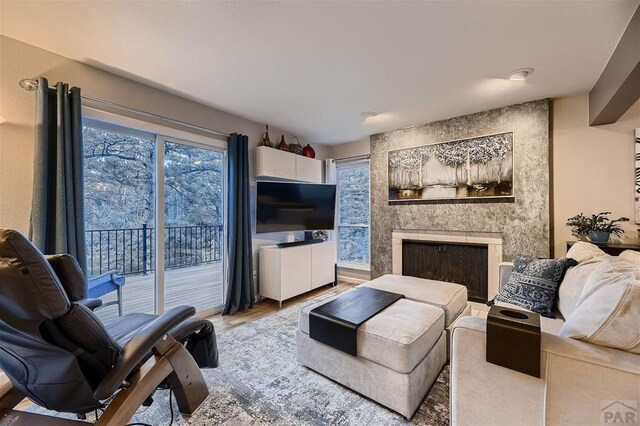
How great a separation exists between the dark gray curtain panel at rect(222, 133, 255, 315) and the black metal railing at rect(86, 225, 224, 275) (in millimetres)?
235

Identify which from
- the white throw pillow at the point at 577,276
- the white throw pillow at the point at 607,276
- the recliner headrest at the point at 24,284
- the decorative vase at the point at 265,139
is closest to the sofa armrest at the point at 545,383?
the white throw pillow at the point at 607,276

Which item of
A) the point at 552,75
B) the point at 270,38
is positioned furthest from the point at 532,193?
the point at 270,38

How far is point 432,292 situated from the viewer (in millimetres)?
2326

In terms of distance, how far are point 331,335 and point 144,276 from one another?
211 cm

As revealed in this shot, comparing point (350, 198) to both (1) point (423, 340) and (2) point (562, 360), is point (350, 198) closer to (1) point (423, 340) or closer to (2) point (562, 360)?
(1) point (423, 340)

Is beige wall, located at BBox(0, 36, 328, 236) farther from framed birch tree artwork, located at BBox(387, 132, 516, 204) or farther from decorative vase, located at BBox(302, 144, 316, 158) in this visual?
framed birch tree artwork, located at BBox(387, 132, 516, 204)

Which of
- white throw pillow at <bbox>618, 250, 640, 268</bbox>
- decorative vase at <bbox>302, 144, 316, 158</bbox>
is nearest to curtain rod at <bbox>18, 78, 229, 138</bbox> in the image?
decorative vase at <bbox>302, 144, 316, 158</bbox>

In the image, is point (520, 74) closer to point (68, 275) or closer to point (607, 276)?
point (607, 276)

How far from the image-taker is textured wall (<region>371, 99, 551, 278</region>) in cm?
294

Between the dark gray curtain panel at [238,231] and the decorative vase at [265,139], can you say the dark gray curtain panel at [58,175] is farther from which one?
the decorative vase at [265,139]

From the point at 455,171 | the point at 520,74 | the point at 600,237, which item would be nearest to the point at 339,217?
the point at 455,171

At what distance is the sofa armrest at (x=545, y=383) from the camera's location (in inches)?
36.2

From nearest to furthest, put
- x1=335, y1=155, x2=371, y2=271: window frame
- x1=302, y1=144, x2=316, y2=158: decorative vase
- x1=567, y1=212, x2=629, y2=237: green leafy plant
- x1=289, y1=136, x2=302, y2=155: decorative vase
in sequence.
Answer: x1=567, y1=212, x2=629, y2=237: green leafy plant < x1=289, y1=136, x2=302, y2=155: decorative vase < x1=302, y1=144, x2=316, y2=158: decorative vase < x1=335, y1=155, x2=371, y2=271: window frame

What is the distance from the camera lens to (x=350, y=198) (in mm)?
4730
